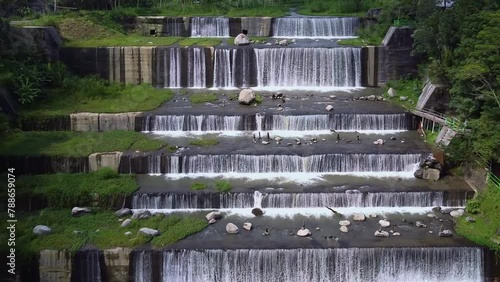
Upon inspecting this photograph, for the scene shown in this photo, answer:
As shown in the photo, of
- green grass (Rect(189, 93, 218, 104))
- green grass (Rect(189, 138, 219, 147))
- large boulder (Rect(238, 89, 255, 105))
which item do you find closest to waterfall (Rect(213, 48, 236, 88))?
green grass (Rect(189, 93, 218, 104))

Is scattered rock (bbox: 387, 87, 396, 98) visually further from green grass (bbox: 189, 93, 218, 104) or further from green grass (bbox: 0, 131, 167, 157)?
green grass (bbox: 0, 131, 167, 157)

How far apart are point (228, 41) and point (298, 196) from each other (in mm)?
15707

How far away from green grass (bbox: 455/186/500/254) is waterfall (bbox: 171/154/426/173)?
320cm

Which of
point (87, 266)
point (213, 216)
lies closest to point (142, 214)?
point (213, 216)

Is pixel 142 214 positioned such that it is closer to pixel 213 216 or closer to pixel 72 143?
pixel 213 216

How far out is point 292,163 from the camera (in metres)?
22.1

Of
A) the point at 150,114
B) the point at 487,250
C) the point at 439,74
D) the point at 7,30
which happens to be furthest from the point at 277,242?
the point at 7,30

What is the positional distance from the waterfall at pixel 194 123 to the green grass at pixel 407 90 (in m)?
7.60

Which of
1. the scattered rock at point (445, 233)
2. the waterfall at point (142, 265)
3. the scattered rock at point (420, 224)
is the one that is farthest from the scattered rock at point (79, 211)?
the scattered rock at point (445, 233)

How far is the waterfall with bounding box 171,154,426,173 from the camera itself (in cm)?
2205

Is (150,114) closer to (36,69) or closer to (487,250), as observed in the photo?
(36,69)

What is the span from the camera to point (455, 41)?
81.5ft

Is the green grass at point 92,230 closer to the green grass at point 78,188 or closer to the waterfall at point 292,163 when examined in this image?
the green grass at point 78,188

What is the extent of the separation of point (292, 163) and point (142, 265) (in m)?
7.26
